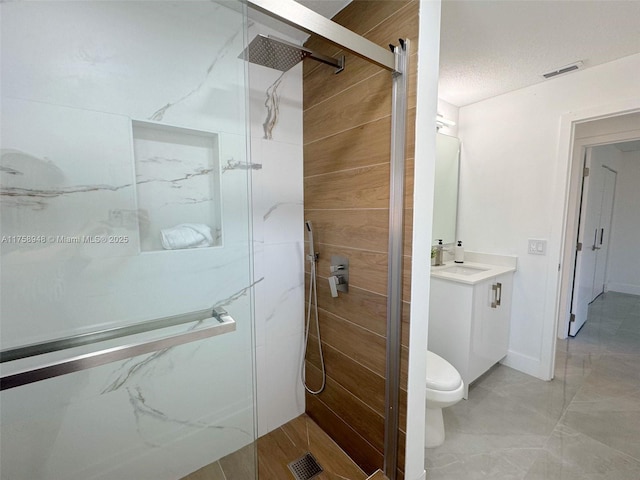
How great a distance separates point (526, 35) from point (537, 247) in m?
1.53

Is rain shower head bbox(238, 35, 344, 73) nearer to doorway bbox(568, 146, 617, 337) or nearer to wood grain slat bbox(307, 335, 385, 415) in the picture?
wood grain slat bbox(307, 335, 385, 415)

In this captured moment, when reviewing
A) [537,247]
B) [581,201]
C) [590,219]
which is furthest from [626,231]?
[537,247]

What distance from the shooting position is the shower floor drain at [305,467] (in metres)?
1.46

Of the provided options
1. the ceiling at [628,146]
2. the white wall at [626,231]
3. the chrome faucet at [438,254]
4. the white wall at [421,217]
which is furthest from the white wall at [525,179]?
the white wall at [626,231]

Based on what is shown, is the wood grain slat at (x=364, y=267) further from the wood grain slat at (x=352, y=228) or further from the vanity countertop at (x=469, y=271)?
the vanity countertop at (x=469, y=271)

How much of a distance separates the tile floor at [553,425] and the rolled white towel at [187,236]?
65.5 inches

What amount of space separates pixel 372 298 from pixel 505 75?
2052 millimetres

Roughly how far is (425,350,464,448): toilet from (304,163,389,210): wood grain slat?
1.04m

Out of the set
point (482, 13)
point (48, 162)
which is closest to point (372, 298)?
point (48, 162)

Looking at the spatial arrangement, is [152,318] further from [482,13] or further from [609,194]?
[609,194]

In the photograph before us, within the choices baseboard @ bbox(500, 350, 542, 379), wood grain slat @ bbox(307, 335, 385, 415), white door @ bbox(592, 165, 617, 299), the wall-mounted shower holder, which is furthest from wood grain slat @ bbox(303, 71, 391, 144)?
white door @ bbox(592, 165, 617, 299)

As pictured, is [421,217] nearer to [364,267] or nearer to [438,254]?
[364,267]

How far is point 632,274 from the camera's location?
448 cm

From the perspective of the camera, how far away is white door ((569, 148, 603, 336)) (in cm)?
279
